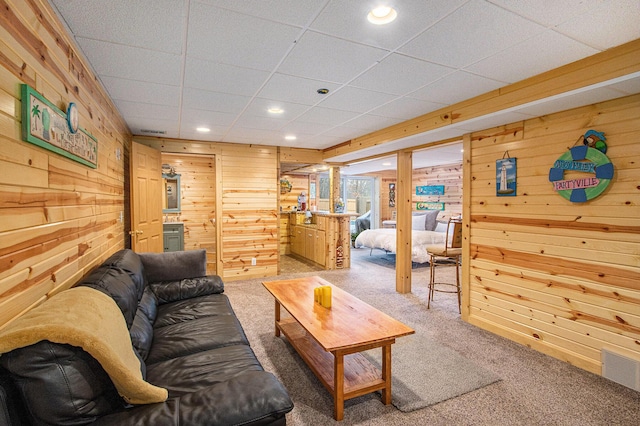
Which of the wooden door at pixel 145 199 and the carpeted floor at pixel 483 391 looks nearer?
the carpeted floor at pixel 483 391

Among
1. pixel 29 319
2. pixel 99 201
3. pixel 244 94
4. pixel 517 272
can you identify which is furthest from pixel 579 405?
pixel 99 201

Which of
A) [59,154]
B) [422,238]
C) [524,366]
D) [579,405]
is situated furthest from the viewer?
[422,238]

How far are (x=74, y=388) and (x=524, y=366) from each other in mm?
2968

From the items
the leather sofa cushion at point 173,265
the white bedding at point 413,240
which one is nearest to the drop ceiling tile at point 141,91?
the leather sofa cushion at point 173,265

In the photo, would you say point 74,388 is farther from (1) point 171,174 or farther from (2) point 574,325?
(1) point 171,174

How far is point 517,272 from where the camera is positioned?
301 cm

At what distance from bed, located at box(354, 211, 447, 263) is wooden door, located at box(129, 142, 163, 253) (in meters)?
4.13

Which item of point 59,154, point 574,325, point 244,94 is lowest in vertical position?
point 574,325

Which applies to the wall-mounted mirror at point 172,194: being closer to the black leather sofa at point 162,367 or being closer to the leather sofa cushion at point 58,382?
the black leather sofa at point 162,367

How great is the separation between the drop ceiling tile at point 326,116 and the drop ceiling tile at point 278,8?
5.31 feet

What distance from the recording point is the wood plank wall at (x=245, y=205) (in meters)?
5.25

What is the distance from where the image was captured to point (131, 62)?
2209mm

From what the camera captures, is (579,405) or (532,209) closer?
(579,405)

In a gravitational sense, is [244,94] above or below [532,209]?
above
